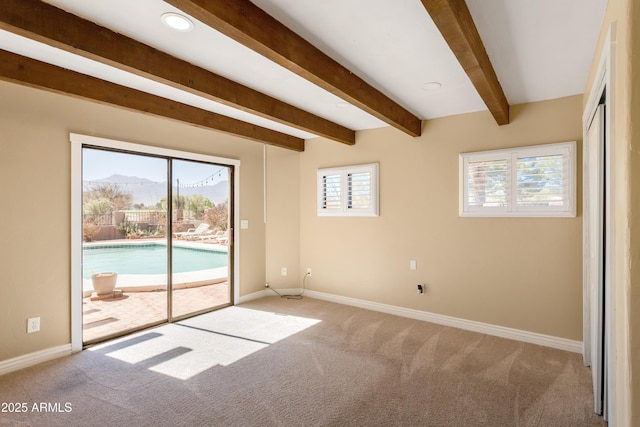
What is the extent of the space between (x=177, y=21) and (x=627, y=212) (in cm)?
239

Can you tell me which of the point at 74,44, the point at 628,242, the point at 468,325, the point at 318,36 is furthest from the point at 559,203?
the point at 74,44

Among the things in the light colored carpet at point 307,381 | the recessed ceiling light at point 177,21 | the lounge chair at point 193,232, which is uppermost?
the recessed ceiling light at point 177,21

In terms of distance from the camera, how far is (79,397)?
2439 millimetres

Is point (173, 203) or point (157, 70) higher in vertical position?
point (157, 70)

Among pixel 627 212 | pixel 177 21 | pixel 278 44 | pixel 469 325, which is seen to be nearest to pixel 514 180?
pixel 469 325

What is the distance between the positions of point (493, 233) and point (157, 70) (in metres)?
3.54

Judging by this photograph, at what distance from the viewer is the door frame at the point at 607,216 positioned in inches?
57.0

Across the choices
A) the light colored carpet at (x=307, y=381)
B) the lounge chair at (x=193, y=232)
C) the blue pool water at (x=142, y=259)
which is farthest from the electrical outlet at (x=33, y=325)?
the lounge chair at (x=193, y=232)

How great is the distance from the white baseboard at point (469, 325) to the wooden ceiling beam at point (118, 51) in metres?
2.84

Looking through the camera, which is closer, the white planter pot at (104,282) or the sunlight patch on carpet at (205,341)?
the sunlight patch on carpet at (205,341)

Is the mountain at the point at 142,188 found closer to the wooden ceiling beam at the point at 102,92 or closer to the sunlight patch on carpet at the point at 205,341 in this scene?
the wooden ceiling beam at the point at 102,92

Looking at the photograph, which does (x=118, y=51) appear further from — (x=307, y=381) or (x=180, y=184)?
(x=307, y=381)

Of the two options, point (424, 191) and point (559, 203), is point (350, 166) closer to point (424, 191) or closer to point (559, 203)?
point (424, 191)

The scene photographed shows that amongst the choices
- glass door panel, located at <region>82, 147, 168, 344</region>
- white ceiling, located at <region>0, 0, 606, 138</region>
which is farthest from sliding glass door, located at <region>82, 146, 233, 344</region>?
white ceiling, located at <region>0, 0, 606, 138</region>
